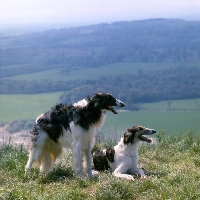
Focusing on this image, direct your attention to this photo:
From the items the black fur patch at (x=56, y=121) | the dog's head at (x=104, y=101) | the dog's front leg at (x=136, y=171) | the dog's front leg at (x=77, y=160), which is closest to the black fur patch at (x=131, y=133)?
the dog's front leg at (x=136, y=171)

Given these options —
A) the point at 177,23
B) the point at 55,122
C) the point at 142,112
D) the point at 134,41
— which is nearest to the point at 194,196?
the point at 55,122

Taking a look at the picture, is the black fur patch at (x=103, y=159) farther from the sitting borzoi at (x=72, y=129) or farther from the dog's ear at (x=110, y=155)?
the sitting borzoi at (x=72, y=129)

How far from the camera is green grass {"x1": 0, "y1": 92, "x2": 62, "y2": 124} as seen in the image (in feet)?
117

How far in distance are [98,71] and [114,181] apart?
5972cm

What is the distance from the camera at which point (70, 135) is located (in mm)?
8586

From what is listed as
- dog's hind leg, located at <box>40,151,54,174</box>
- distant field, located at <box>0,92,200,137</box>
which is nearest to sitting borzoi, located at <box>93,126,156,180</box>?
dog's hind leg, located at <box>40,151,54,174</box>

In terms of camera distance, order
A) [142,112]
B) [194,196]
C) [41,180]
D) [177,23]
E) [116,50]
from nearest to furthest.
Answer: [194,196] < [41,180] < [142,112] < [116,50] < [177,23]

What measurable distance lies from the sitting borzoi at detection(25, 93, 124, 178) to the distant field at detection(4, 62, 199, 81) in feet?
160

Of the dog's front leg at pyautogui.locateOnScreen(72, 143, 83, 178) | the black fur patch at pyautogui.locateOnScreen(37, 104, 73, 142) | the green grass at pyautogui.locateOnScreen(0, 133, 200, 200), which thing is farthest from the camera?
the black fur patch at pyautogui.locateOnScreen(37, 104, 73, 142)

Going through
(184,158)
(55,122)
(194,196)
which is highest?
(55,122)

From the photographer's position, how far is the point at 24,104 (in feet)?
136

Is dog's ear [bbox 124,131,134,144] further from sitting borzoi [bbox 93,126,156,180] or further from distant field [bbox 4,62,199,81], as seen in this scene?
distant field [bbox 4,62,199,81]

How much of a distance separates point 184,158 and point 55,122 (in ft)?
11.1

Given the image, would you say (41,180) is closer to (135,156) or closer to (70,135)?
(70,135)
